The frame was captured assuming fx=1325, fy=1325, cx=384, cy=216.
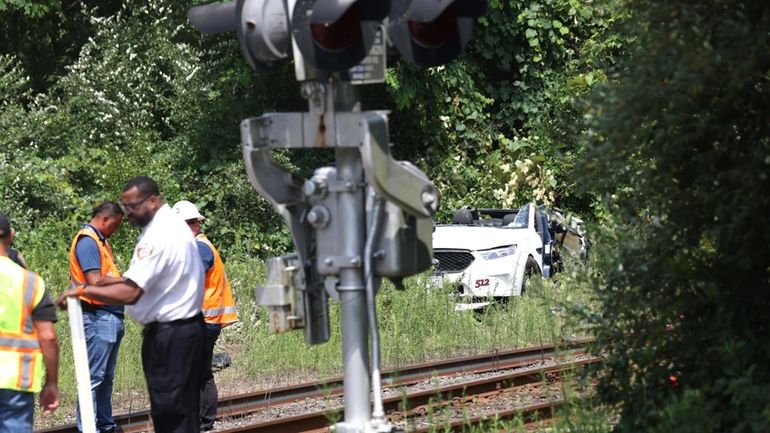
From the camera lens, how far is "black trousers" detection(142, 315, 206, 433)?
8.17m

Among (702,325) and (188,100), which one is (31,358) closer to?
(702,325)

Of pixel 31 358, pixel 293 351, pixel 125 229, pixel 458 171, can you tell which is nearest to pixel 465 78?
pixel 458 171

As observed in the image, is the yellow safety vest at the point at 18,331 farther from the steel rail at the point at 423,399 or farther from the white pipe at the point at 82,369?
the steel rail at the point at 423,399

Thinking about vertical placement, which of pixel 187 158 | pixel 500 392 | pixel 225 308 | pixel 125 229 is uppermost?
pixel 187 158

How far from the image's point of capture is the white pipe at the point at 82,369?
304 inches

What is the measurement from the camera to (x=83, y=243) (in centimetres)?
1025

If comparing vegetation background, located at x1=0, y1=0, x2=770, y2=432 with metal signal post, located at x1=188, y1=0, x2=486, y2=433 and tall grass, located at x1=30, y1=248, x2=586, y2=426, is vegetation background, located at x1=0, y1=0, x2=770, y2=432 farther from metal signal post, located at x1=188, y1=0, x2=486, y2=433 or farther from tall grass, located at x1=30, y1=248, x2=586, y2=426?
metal signal post, located at x1=188, y1=0, x2=486, y2=433

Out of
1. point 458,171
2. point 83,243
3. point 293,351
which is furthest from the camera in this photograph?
point 458,171

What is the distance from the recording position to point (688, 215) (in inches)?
268

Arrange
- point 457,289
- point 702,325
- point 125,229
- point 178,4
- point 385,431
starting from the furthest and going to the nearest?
point 178,4
point 125,229
point 457,289
point 702,325
point 385,431

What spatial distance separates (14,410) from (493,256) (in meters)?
11.6

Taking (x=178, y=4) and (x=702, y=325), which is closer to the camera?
(x=702, y=325)

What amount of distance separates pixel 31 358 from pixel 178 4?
17.0 meters

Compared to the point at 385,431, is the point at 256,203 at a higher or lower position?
higher
